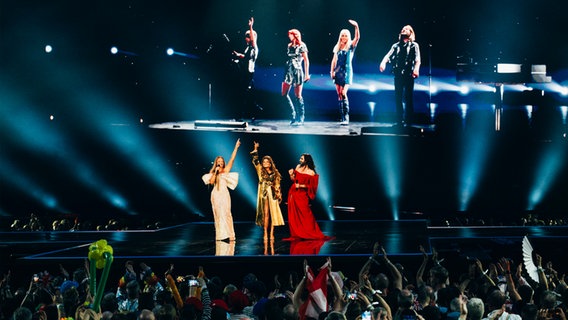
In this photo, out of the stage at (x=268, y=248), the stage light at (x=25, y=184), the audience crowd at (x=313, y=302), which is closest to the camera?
the audience crowd at (x=313, y=302)

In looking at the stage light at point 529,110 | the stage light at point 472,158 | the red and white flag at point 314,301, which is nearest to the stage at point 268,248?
the stage light at point 472,158

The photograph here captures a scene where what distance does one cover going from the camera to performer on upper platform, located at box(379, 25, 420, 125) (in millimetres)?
14711

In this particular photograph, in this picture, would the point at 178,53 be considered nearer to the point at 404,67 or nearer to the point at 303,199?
the point at 404,67

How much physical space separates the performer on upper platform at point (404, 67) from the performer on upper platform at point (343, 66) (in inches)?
22.3

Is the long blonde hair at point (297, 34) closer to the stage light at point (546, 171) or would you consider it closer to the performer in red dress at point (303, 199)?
the performer in red dress at point (303, 199)

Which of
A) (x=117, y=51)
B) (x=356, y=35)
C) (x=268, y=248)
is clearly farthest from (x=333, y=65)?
(x=268, y=248)

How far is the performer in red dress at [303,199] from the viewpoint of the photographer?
476 inches

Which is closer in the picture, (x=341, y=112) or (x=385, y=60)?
(x=385, y=60)

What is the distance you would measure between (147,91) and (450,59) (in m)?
5.37

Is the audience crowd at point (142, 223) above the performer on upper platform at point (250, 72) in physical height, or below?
below

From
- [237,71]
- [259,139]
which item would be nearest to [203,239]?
[259,139]

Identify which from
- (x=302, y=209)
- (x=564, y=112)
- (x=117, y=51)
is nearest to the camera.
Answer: (x=302, y=209)

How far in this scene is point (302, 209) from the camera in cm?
1216

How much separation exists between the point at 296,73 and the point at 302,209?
3.55 metres
